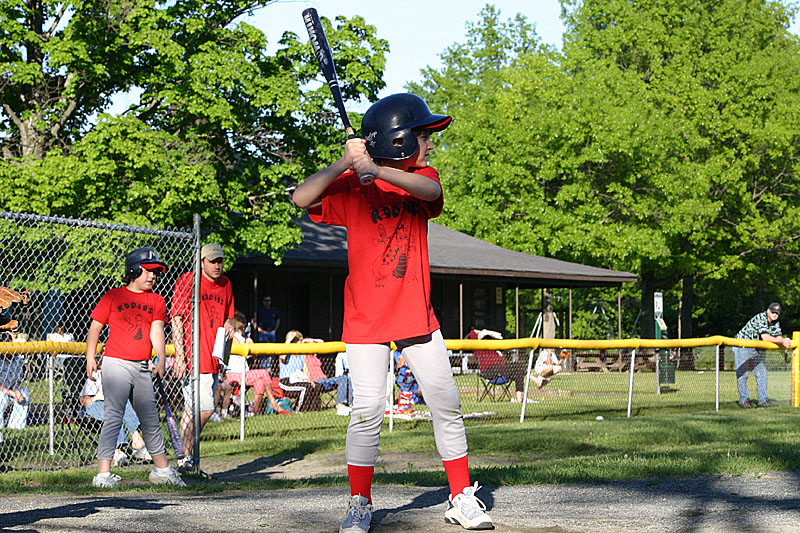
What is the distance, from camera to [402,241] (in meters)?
4.86

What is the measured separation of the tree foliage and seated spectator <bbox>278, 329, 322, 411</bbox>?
2122cm

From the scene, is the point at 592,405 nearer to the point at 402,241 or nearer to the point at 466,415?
the point at 466,415

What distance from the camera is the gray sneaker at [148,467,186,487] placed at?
7.29 metres

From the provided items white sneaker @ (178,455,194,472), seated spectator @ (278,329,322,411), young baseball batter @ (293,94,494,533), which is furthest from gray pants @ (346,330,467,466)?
seated spectator @ (278,329,322,411)

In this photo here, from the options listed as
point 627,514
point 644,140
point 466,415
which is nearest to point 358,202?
point 627,514

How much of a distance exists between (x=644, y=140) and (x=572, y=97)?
3.11 metres

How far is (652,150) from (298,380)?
76.5 ft

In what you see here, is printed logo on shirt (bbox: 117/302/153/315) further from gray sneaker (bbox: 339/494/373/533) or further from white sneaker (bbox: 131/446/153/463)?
gray sneaker (bbox: 339/494/373/533)

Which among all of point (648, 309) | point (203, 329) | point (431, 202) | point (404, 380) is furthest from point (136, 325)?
point (648, 309)

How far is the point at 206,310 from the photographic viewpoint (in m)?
8.77

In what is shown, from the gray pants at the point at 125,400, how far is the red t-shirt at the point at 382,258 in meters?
3.25

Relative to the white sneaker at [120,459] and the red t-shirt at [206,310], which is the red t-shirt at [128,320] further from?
the white sneaker at [120,459]

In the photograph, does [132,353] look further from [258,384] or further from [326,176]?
[258,384]

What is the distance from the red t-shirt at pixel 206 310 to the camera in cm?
860
